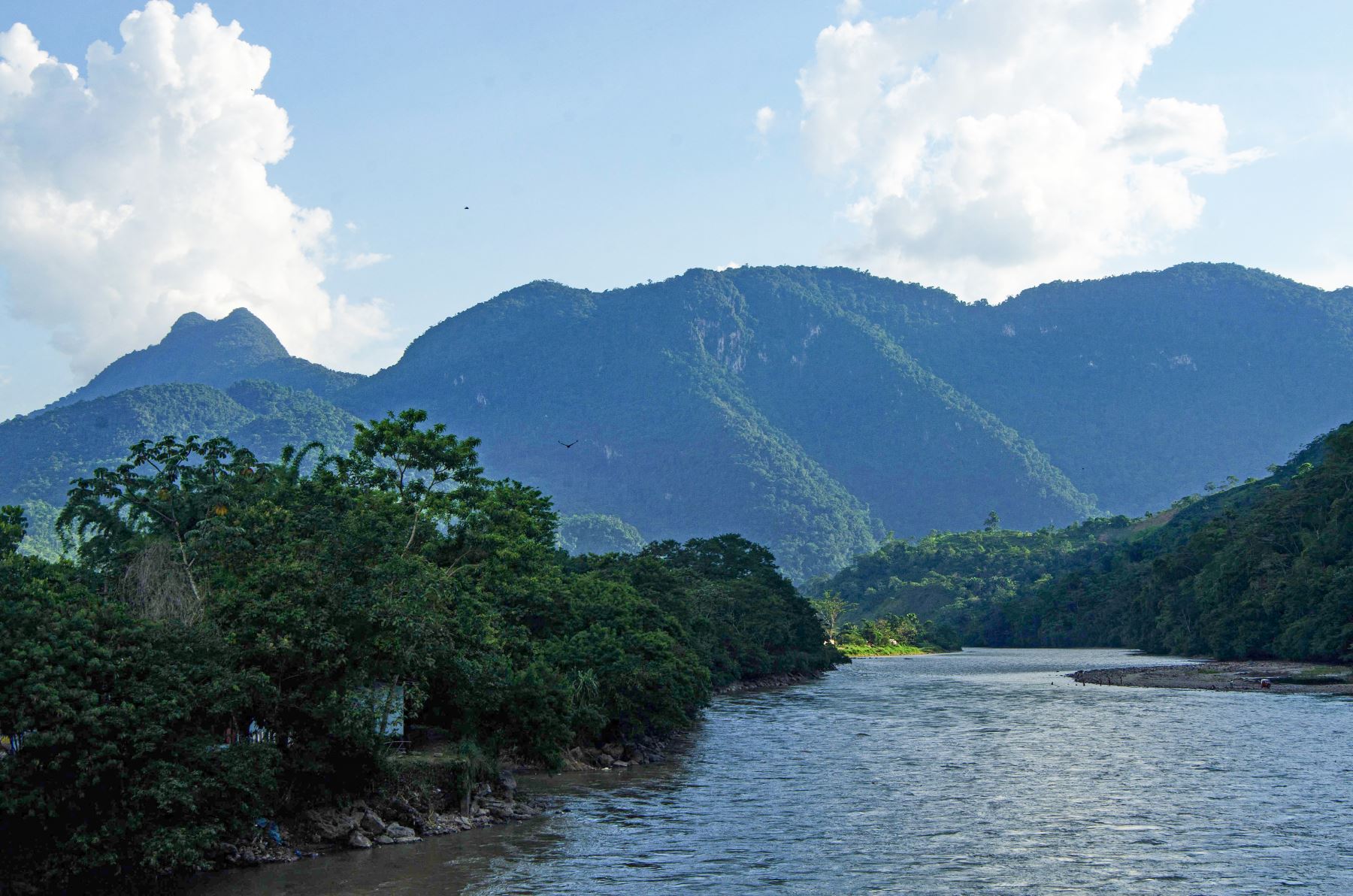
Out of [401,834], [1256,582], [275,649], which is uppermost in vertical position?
[1256,582]

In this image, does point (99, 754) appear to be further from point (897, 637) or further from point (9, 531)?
point (897, 637)

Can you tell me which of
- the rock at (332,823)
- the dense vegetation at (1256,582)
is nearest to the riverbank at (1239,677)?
the dense vegetation at (1256,582)

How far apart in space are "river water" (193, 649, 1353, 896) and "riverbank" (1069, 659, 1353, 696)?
1550 cm

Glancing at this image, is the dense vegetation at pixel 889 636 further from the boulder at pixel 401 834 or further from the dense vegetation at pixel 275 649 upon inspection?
the boulder at pixel 401 834

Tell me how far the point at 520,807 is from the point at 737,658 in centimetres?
6323

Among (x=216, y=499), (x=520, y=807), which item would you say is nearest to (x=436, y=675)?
(x=520, y=807)

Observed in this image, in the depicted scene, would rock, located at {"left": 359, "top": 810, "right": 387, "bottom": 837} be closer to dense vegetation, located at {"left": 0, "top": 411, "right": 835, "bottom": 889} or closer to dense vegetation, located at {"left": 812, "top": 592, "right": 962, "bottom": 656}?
dense vegetation, located at {"left": 0, "top": 411, "right": 835, "bottom": 889}

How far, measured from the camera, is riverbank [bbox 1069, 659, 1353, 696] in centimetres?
7944

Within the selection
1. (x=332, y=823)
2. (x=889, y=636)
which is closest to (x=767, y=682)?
(x=332, y=823)

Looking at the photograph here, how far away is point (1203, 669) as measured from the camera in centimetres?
9875

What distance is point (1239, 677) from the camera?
8962 cm

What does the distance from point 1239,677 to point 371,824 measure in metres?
78.3

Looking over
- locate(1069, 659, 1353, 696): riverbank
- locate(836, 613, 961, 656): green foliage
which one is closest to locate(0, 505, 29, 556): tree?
locate(1069, 659, 1353, 696): riverbank

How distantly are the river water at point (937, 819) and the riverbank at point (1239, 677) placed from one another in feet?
50.8
